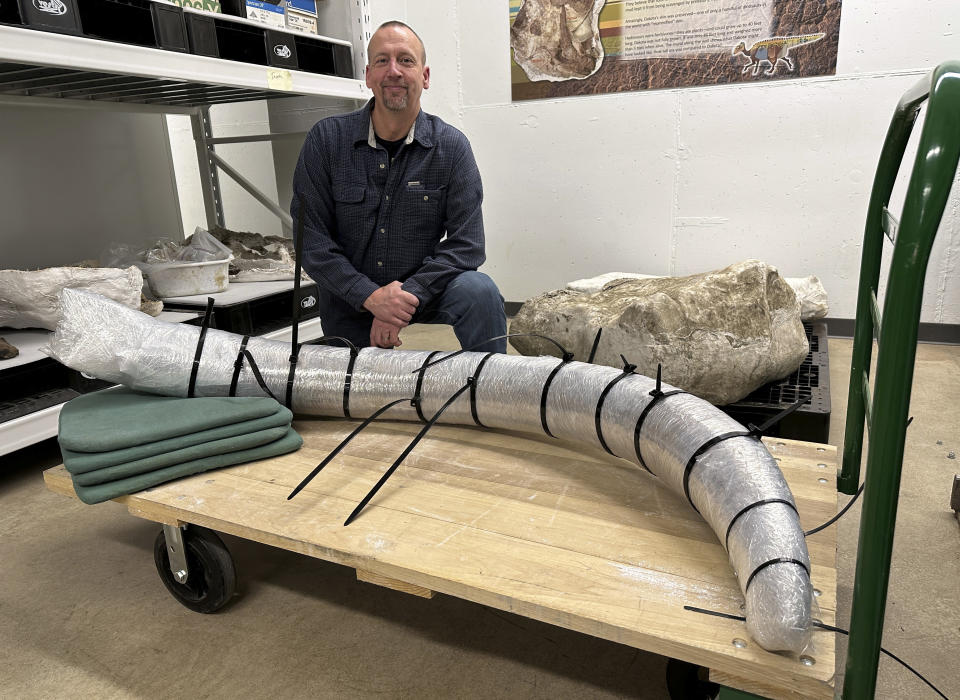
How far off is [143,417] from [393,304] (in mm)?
704

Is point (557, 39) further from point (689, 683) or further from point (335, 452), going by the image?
point (689, 683)

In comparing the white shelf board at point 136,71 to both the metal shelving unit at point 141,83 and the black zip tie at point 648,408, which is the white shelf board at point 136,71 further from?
the black zip tie at point 648,408

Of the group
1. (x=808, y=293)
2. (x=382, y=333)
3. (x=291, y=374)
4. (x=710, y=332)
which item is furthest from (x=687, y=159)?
(x=291, y=374)

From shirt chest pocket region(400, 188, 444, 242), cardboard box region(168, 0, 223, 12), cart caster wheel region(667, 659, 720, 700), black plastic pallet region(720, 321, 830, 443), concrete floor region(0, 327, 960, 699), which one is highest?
cardboard box region(168, 0, 223, 12)

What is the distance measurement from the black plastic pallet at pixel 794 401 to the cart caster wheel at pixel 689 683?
837 mm

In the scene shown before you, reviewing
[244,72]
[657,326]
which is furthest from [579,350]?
[244,72]

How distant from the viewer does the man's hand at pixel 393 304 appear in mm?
1678

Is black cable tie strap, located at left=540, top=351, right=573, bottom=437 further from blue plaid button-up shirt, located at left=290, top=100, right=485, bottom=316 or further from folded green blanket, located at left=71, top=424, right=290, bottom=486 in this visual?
blue plaid button-up shirt, located at left=290, top=100, right=485, bottom=316

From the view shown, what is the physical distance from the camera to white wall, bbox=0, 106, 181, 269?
2.41m

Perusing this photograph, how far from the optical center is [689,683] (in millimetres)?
883

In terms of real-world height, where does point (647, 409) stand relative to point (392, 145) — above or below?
below

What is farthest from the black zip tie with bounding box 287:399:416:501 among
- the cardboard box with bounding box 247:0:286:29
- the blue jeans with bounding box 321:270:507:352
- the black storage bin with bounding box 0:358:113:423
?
the cardboard box with bounding box 247:0:286:29

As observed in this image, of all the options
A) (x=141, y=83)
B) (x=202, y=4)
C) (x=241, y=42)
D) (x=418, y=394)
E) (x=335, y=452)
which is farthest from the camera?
(x=141, y=83)

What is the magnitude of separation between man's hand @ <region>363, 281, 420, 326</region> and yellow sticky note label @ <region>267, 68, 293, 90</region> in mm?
852
